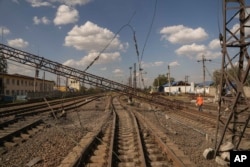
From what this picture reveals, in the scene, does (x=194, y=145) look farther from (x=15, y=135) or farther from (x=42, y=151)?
(x=15, y=135)

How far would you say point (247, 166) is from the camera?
6395mm

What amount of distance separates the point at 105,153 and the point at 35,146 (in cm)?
304

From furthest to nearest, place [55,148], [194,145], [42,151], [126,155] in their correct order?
[194,145], [55,148], [42,151], [126,155]

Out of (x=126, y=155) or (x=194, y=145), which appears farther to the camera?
(x=194, y=145)

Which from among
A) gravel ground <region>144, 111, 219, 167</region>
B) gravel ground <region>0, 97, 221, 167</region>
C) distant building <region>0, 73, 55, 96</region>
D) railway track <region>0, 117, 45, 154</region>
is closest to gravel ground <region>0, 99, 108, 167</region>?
gravel ground <region>0, 97, 221, 167</region>

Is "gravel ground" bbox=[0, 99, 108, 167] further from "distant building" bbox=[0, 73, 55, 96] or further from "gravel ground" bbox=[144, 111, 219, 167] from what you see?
"distant building" bbox=[0, 73, 55, 96]

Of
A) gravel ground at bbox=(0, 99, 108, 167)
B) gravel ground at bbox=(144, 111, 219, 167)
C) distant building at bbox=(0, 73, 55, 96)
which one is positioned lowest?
gravel ground at bbox=(0, 99, 108, 167)

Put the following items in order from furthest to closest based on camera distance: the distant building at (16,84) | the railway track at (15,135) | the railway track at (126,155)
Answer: the distant building at (16,84)
the railway track at (15,135)
the railway track at (126,155)

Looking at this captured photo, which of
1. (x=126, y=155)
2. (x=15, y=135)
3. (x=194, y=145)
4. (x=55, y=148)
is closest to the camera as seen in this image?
(x=126, y=155)

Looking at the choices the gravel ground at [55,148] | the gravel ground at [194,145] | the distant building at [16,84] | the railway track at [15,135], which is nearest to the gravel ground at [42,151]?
the gravel ground at [55,148]

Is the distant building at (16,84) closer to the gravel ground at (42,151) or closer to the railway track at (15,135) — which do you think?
the railway track at (15,135)

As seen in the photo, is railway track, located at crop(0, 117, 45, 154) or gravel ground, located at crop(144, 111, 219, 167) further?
railway track, located at crop(0, 117, 45, 154)

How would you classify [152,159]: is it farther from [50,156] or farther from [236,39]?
[236,39]

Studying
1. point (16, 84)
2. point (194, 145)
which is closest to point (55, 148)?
point (194, 145)
